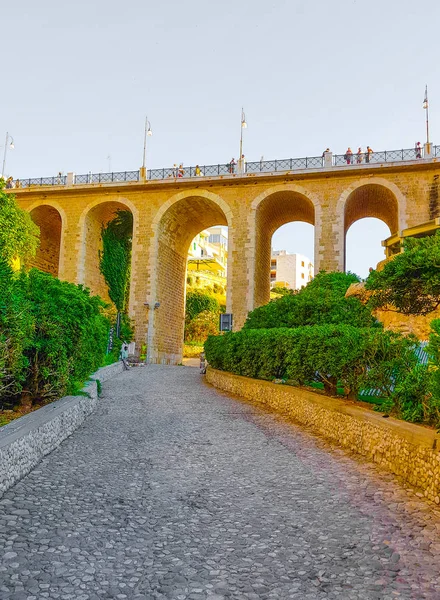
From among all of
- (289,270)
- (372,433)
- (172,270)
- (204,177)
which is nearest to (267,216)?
(204,177)

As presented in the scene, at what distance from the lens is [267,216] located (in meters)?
25.3

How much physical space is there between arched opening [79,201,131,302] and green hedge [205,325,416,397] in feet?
54.6

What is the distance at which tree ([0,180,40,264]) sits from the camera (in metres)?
19.0

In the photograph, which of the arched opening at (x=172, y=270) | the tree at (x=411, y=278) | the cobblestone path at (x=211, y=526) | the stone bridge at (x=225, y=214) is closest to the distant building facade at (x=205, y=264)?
the arched opening at (x=172, y=270)

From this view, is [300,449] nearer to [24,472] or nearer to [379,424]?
[379,424]

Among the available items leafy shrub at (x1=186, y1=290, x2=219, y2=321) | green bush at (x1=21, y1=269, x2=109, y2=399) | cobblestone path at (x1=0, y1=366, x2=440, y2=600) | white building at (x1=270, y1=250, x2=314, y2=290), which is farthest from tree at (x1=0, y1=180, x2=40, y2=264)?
white building at (x1=270, y1=250, x2=314, y2=290)

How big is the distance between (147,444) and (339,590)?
3865 millimetres

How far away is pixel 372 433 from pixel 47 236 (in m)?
27.8

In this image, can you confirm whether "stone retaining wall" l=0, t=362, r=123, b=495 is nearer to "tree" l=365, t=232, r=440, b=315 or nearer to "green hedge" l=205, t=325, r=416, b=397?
"green hedge" l=205, t=325, r=416, b=397

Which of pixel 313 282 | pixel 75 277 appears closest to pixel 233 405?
pixel 313 282

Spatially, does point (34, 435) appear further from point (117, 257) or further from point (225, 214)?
point (117, 257)

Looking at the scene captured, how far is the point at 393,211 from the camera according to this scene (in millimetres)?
24141

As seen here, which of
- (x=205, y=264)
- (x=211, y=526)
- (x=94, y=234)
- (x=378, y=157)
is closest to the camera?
(x=211, y=526)

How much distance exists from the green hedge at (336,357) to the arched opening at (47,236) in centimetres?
2030
